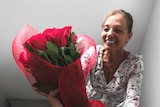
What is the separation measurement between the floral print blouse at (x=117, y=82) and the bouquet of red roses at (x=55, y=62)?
35 cm

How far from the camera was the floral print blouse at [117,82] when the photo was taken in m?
1.18

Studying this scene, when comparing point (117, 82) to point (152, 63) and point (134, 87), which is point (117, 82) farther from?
point (152, 63)

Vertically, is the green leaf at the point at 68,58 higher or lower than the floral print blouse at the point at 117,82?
higher

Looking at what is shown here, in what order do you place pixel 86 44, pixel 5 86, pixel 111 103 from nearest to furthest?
pixel 86 44
pixel 111 103
pixel 5 86

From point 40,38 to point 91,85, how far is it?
541mm

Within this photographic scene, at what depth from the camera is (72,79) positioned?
2.80 ft

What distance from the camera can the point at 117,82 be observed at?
1.22 meters

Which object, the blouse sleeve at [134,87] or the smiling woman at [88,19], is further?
the smiling woman at [88,19]

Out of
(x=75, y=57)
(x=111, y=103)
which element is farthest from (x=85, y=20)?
(x=75, y=57)

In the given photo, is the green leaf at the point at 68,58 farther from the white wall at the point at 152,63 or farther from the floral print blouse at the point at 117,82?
the white wall at the point at 152,63

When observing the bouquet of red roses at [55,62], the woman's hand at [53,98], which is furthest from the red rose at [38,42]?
the woman's hand at [53,98]

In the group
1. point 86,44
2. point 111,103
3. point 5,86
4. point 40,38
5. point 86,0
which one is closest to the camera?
point 40,38

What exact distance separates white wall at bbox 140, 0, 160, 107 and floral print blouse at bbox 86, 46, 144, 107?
19 centimetres

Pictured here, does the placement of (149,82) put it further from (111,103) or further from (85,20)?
(85,20)
